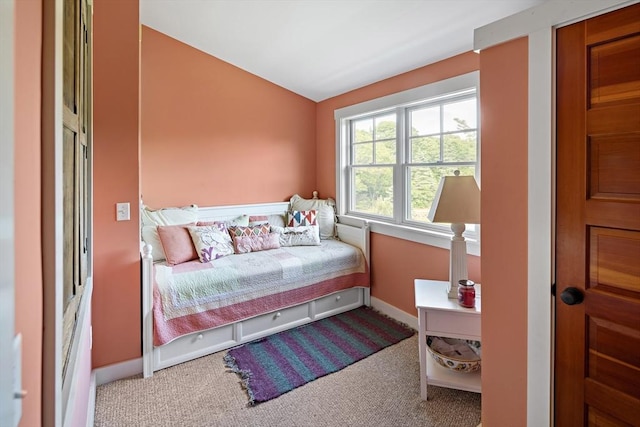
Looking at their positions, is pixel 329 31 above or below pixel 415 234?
above

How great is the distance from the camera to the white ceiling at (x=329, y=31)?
2139 mm

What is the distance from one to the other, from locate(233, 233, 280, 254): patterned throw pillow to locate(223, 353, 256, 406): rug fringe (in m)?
0.95

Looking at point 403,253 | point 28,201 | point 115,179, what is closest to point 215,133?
point 115,179

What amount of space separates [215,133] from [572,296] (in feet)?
10.7

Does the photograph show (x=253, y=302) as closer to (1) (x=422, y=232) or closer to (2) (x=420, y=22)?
(1) (x=422, y=232)

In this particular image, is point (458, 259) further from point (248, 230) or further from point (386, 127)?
point (248, 230)

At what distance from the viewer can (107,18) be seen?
2.08 m

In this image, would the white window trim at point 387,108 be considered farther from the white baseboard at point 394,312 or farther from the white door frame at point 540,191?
the white door frame at point 540,191

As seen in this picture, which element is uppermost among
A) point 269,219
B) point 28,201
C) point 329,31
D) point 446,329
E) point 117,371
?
point 329,31

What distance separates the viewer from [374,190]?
3.54 meters

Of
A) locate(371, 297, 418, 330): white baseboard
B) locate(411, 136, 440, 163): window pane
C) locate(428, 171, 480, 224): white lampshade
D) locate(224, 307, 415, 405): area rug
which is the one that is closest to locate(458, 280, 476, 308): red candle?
locate(428, 171, 480, 224): white lampshade

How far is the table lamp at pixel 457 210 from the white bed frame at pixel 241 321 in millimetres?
1268

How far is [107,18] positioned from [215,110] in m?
1.46

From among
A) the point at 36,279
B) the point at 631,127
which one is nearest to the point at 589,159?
the point at 631,127
